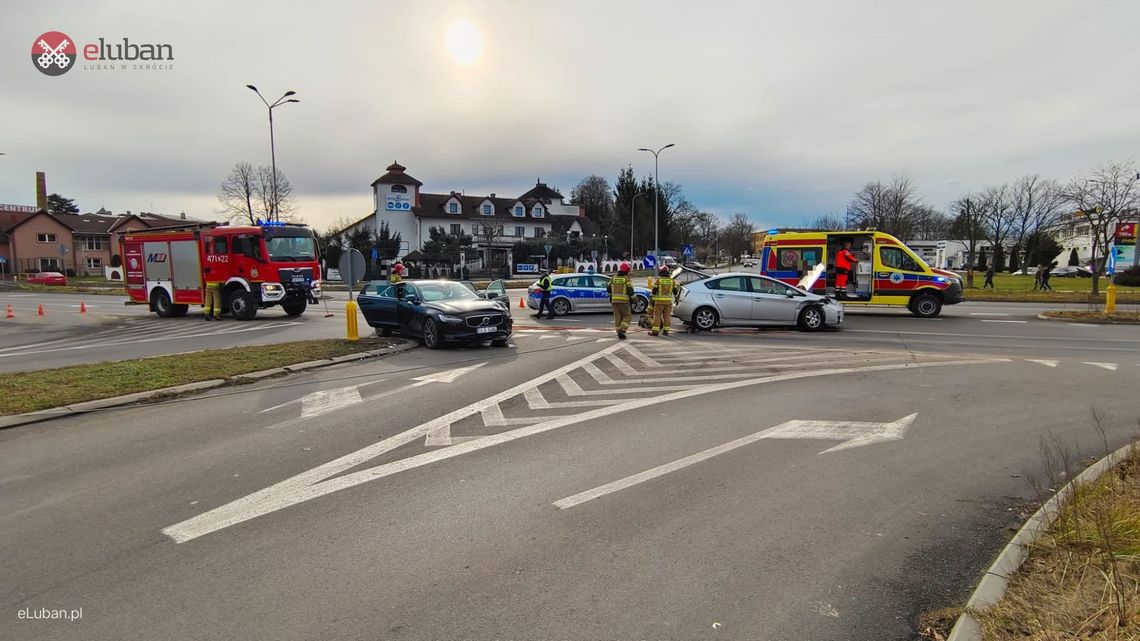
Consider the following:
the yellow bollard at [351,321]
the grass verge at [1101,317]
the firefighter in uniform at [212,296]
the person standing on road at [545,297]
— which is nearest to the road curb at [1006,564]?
the yellow bollard at [351,321]

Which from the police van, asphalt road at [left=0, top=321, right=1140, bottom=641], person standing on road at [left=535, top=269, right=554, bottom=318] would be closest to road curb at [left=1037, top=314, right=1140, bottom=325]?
the police van

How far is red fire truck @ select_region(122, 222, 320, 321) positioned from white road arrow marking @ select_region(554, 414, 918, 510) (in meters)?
18.1

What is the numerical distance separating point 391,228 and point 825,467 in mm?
70653

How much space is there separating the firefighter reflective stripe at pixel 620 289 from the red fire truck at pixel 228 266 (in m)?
11.6

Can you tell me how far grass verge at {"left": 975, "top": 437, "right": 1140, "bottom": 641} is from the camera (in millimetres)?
2801

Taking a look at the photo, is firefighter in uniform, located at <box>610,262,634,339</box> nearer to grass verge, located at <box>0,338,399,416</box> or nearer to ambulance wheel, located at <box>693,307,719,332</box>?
ambulance wheel, located at <box>693,307,719,332</box>

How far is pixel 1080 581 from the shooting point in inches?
125

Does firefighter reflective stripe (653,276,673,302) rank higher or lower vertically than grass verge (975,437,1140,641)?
higher

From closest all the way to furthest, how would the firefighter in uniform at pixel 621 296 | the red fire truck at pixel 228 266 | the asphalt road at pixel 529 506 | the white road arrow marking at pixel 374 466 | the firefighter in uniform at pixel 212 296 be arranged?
the asphalt road at pixel 529 506 < the white road arrow marking at pixel 374 466 < the firefighter in uniform at pixel 621 296 < the red fire truck at pixel 228 266 < the firefighter in uniform at pixel 212 296

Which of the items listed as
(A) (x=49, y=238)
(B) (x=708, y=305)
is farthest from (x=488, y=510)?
(A) (x=49, y=238)

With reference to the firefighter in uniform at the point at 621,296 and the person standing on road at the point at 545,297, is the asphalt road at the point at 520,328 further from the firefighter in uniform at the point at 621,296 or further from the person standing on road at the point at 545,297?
the firefighter in uniform at the point at 621,296

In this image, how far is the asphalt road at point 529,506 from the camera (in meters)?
3.18

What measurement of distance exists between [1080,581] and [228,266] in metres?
22.2

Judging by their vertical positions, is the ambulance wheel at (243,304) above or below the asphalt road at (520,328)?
above
